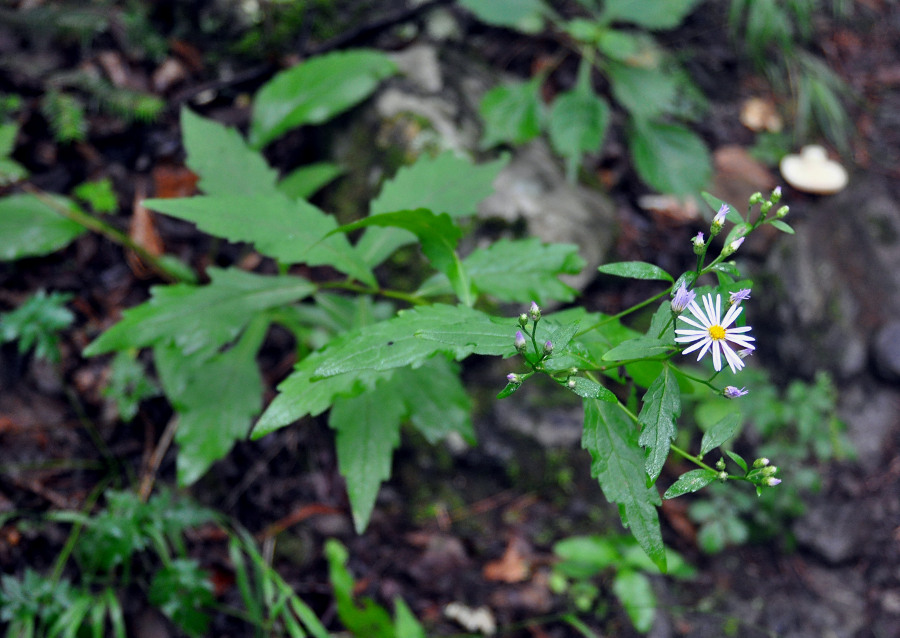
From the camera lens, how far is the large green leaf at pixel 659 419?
1132mm

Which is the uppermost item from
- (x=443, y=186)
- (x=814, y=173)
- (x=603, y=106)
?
(x=443, y=186)

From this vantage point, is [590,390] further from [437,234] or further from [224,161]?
[224,161]

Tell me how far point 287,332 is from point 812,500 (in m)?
2.99

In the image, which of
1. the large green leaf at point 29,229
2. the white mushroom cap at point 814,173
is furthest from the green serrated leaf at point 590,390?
the white mushroom cap at point 814,173

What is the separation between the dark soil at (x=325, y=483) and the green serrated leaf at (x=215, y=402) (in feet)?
1.69

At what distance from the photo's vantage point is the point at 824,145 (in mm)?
4398

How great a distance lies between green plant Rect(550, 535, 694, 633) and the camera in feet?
8.29

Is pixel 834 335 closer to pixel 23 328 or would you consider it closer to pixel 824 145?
pixel 824 145

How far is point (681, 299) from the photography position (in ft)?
3.82

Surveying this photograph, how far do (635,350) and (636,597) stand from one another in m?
1.79

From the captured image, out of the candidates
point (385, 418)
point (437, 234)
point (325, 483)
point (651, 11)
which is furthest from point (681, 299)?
point (651, 11)

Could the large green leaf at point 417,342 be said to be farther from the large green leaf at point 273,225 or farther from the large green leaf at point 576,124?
the large green leaf at point 576,124

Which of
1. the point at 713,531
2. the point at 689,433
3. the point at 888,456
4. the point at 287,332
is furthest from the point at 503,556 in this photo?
the point at 888,456

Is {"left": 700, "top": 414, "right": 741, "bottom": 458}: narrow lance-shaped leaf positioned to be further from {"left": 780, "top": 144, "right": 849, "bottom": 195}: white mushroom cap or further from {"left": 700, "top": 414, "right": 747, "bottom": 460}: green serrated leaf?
{"left": 780, "top": 144, "right": 849, "bottom": 195}: white mushroom cap
